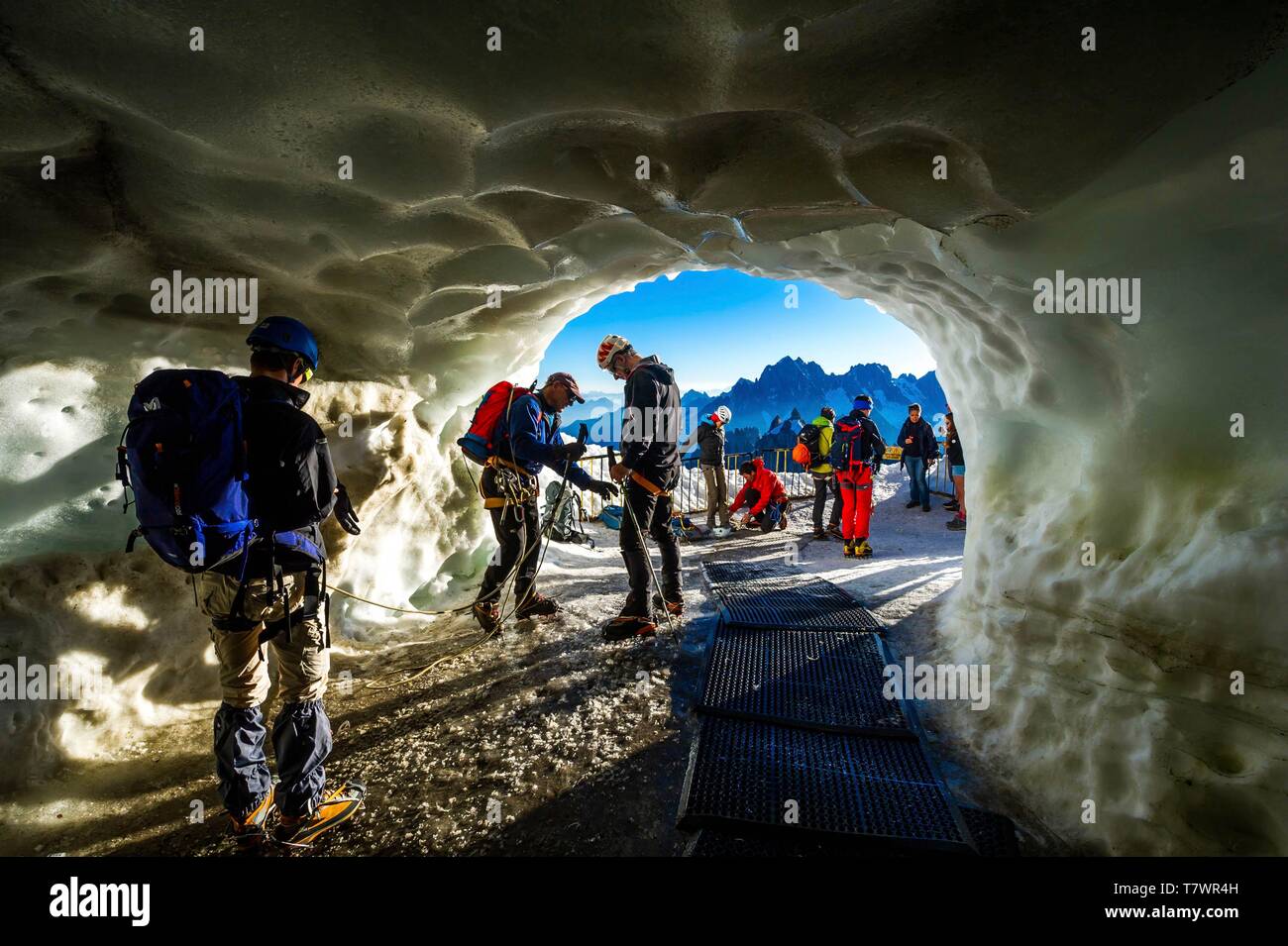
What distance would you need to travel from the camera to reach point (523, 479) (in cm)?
516

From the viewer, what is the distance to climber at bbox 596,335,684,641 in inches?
189

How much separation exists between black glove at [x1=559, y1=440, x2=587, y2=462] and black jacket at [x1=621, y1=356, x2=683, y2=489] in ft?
1.46

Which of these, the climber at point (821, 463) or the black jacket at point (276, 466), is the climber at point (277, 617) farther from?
the climber at point (821, 463)

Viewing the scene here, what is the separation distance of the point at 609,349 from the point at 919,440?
8960mm

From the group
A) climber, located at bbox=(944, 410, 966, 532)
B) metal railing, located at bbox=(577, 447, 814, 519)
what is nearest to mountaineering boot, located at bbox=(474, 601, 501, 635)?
metal railing, located at bbox=(577, 447, 814, 519)

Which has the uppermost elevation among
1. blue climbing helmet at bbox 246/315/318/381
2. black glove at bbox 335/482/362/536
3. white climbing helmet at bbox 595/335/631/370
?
white climbing helmet at bbox 595/335/631/370

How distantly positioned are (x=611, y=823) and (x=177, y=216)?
4.28 metres

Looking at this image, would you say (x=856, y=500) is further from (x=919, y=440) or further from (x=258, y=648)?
(x=258, y=648)

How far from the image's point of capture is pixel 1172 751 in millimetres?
2146

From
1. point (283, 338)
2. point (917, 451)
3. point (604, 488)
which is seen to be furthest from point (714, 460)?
point (283, 338)

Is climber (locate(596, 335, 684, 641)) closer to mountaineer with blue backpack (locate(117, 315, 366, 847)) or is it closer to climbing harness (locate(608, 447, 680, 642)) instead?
climbing harness (locate(608, 447, 680, 642))

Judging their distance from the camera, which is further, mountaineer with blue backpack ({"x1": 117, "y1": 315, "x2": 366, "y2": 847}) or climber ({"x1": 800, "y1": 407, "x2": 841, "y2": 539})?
climber ({"x1": 800, "y1": 407, "x2": 841, "y2": 539})

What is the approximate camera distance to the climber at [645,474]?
189 inches
